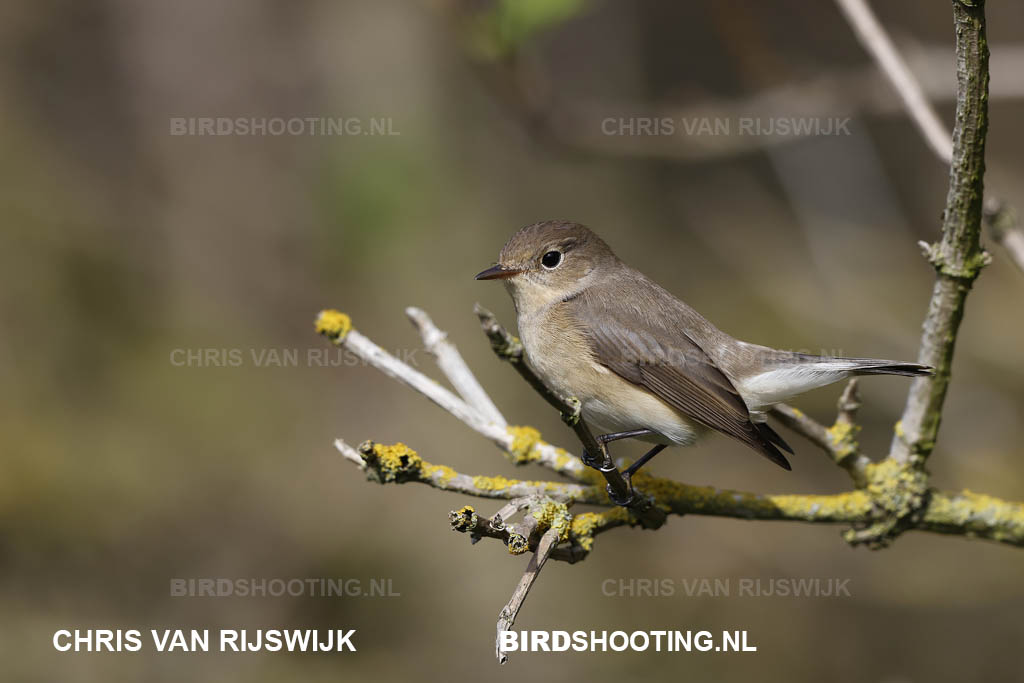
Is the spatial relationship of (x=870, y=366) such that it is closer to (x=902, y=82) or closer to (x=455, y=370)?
(x=902, y=82)

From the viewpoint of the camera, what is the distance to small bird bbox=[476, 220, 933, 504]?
3443 millimetres

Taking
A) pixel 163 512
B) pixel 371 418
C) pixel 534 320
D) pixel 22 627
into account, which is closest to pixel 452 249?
pixel 371 418

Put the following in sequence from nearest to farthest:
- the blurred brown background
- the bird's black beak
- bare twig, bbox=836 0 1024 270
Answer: bare twig, bbox=836 0 1024 270, the bird's black beak, the blurred brown background

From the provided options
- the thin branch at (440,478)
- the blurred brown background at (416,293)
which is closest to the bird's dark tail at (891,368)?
the thin branch at (440,478)

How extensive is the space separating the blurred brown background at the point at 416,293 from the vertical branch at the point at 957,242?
65.1 inches

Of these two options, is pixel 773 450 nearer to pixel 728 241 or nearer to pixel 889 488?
pixel 889 488

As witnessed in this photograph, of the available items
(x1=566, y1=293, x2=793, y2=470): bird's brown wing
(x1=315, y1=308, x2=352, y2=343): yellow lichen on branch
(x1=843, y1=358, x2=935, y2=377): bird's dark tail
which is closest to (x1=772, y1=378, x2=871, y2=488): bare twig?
(x1=843, y1=358, x2=935, y2=377): bird's dark tail

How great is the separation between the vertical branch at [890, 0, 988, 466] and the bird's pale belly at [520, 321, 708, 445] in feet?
2.58

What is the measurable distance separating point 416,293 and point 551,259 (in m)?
3.28

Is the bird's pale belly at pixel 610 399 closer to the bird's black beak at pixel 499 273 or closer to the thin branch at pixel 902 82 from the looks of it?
the bird's black beak at pixel 499 273

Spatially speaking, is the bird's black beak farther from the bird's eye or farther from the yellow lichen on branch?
the yellow lichen on branch

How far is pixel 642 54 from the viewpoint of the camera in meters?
7.62

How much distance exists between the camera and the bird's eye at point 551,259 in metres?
3.87

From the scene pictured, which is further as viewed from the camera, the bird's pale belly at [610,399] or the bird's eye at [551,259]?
the bird's eye at [551,259]
